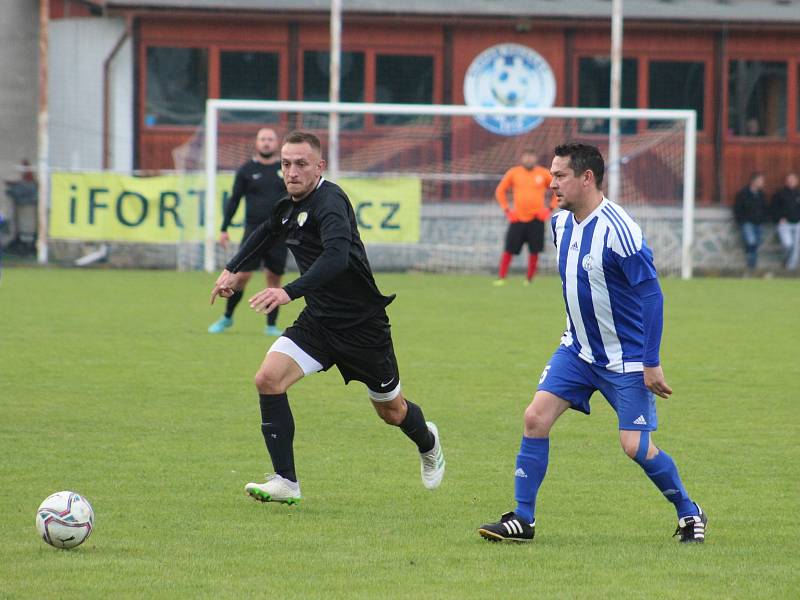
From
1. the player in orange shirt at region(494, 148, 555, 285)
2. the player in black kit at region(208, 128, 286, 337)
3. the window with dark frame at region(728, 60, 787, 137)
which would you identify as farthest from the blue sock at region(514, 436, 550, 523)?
the window with dark frame at region(728, 60, 787, 137)

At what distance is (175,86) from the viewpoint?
87.0ft

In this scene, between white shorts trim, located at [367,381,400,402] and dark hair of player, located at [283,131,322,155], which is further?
white shorts trim, located at [367,381,400,402]

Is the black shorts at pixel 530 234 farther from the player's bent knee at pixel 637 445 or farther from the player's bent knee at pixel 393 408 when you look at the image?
the player's bent knee at pixel 637 445

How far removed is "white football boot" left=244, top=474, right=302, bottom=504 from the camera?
6367 millimetres

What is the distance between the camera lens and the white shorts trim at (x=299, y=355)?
6.59m

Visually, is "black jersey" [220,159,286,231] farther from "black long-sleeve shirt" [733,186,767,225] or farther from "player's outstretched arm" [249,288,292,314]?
"black long-sleeve shirt" [733,186,767,225]

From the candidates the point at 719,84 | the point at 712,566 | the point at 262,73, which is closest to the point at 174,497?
the point at 712,566

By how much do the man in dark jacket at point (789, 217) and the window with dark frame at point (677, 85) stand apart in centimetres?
Result: 262

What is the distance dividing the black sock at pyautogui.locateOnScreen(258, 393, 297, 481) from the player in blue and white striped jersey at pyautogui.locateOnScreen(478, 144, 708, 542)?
3.80ft

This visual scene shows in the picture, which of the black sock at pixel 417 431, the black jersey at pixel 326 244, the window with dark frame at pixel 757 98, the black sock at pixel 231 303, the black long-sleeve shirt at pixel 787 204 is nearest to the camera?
the black jersey at pixel 326 244

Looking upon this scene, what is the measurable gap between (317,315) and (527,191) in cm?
1501

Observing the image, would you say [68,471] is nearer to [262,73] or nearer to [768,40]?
[262,73]

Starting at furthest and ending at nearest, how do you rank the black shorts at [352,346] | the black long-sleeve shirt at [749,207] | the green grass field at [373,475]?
the black long-sleeve shirt at [749,207] < the black shorts at [352,346] < the green grass field at [373,475]

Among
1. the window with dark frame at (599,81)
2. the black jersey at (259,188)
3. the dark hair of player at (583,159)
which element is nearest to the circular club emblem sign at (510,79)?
the window with dark frame at (599,81)
